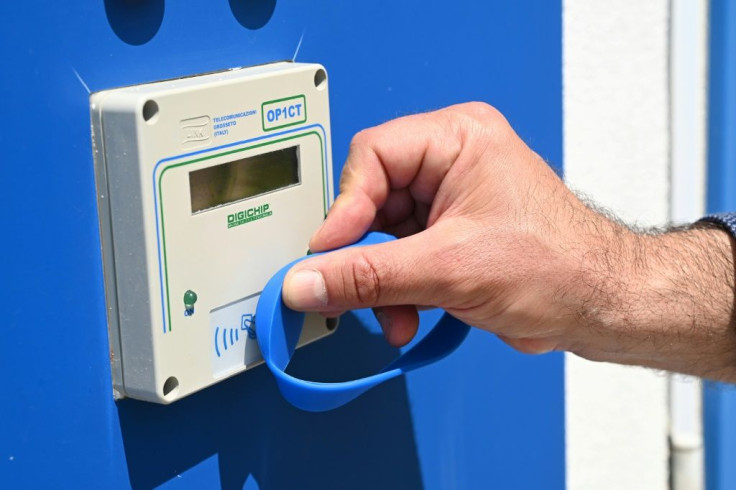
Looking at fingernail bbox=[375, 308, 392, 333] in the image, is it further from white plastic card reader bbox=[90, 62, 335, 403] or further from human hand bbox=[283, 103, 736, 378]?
white plastic card reader bbox=[90, 62, 335, 403]

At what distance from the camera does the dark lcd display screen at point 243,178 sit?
1.89ft

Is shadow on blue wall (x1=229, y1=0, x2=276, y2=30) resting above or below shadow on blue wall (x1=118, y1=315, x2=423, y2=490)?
above

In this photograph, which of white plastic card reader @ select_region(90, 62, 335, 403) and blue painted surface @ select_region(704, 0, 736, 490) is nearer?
white plastic card reader @ select_region(90, 62, 335, 403)

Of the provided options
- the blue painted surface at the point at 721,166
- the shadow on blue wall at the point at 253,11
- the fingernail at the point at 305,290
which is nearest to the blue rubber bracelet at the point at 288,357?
the fingernail at the point at 305,290

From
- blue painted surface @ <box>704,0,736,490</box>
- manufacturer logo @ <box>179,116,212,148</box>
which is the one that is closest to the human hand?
manufacturer logo @ <box>179,116,212,148</box>

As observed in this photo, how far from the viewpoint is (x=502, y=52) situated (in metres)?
0.89

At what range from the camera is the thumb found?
614 millimetres

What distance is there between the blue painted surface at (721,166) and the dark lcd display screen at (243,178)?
2.41ft

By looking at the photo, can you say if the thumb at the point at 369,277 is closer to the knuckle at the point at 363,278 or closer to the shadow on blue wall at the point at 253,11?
the knuckle at the point at 363,278

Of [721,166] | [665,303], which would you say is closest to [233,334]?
[665,303]

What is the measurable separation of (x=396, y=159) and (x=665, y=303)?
292 millimetres

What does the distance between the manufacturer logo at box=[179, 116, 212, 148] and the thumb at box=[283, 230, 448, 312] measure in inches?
4.1

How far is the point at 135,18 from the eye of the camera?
1.84 ft

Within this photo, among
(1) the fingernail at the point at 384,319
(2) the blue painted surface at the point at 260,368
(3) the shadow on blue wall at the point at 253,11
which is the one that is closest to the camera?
(2) the blue painted surface at the point at 260,368
